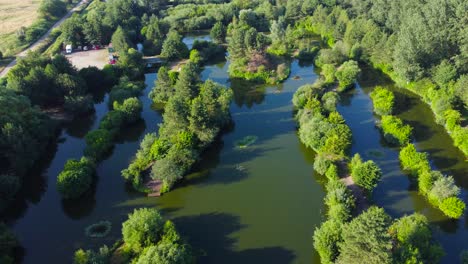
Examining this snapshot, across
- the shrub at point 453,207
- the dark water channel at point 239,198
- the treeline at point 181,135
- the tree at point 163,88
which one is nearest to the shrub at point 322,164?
the dark water channel at point 239,198

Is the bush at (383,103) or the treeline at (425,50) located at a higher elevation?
the treeline at (425,50)

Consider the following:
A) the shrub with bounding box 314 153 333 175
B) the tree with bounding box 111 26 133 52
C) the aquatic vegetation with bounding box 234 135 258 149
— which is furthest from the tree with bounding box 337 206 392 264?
the tree with bounding box 111 26 133 52

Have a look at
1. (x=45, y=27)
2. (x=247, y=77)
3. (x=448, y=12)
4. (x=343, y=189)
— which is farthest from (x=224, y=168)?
(x=45, y=27)

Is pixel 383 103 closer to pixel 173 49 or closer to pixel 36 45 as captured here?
pixel 173 49

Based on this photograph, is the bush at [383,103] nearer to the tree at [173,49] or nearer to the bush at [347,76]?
the bush at [347,76]

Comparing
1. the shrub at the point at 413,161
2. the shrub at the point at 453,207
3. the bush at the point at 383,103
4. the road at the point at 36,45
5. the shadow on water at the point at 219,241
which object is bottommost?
the shadow on water at the point at 219,241

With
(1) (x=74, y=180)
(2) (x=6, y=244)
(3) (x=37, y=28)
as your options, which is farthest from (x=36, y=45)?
(2) (x=6, y=244)

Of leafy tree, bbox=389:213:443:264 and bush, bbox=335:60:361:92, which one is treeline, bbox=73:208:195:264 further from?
bush, bbox=335:60:361:92
